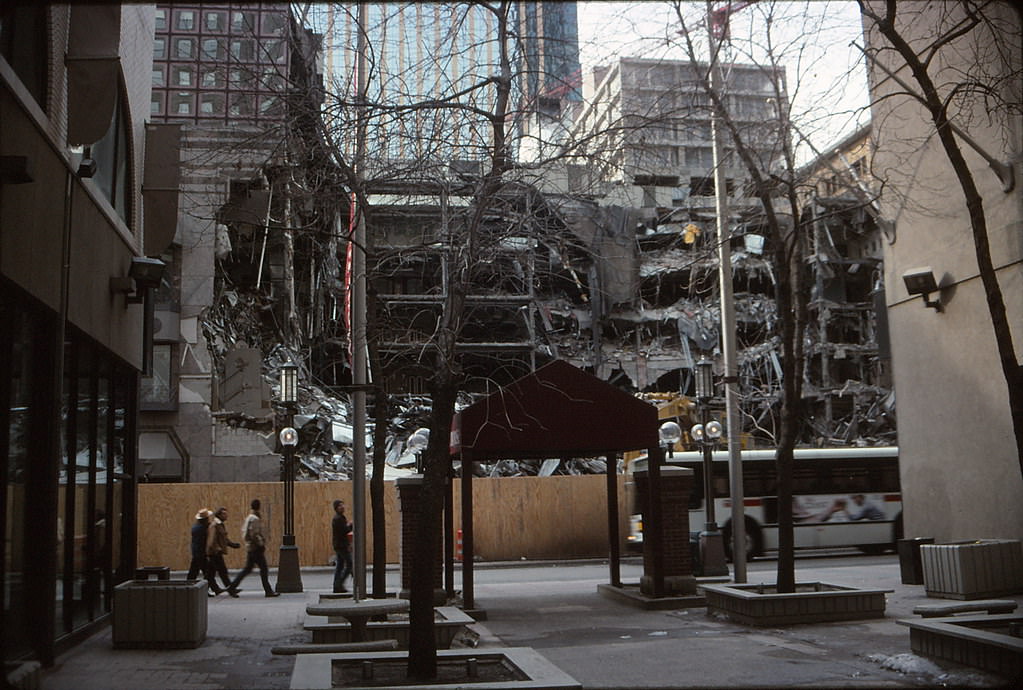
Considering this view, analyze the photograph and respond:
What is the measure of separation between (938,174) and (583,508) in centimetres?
1597

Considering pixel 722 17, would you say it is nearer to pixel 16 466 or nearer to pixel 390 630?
pixel 390 630

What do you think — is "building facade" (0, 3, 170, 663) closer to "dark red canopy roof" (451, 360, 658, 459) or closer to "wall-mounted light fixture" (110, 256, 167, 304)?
"wall-mounted light fixture" (110, 256, 167, 304)

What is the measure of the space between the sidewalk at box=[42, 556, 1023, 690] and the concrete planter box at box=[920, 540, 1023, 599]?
0.49 m

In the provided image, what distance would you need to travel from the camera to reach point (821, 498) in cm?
2708

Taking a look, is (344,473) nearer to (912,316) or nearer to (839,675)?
(912,316)

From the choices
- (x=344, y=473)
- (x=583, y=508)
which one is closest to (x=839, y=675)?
(x=583, y=508)

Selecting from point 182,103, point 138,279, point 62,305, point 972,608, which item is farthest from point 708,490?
point 182,103

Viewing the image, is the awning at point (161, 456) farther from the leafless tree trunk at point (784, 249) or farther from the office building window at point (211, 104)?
the leafless tree trunk at point (784, 249)

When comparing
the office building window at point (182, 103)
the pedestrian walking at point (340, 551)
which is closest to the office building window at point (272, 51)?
the pedestrian walking at point (340, 551)

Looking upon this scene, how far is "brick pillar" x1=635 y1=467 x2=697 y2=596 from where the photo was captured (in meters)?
16.8

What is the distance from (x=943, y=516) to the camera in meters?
18.1

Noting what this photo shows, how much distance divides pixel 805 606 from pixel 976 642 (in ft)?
14.2

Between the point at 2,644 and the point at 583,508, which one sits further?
the point at 583,508

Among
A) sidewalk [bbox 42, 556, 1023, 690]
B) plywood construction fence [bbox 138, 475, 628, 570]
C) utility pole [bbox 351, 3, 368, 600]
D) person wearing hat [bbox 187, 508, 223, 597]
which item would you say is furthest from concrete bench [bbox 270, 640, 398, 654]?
plywood construction fence [bbox 138, 475, 628, 570]
